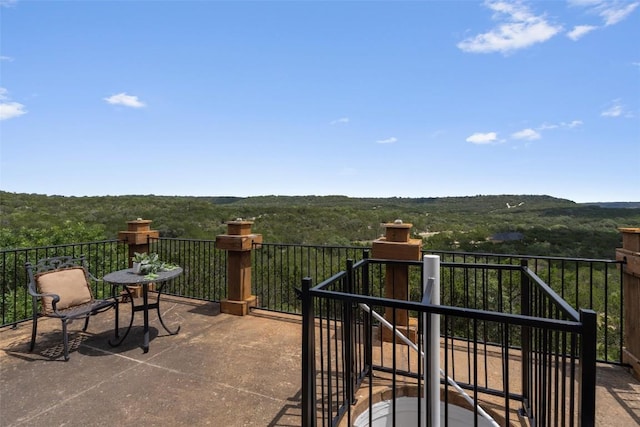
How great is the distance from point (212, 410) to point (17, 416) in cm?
148

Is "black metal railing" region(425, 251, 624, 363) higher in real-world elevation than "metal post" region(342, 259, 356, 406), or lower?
lower

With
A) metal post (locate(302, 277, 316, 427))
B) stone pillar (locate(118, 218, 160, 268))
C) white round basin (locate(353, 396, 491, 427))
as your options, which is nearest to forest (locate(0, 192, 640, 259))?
stone pillar (locate(118, 218, 160, 268))

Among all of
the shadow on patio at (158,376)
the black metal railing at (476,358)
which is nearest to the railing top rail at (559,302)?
the black metal railing at (476,358)

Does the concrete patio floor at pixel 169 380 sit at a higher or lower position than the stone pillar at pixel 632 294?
lower

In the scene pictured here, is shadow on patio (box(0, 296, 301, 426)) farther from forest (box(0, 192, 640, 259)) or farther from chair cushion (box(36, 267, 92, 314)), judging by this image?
forest (box(0, 192, 640, 259))

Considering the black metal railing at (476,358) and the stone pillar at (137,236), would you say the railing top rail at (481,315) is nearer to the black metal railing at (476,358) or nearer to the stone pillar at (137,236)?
the black metal railing at (476,358)

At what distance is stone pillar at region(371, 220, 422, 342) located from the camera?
11.7 feet

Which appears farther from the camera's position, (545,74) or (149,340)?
(545,74)

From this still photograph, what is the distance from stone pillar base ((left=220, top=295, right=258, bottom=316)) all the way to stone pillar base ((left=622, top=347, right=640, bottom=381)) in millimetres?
4459

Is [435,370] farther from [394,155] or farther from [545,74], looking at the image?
[394,155]

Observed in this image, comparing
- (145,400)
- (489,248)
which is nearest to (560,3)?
(145,400)

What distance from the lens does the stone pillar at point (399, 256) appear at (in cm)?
358

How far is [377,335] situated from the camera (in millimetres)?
4074

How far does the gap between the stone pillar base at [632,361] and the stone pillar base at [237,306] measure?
4.46 meters
